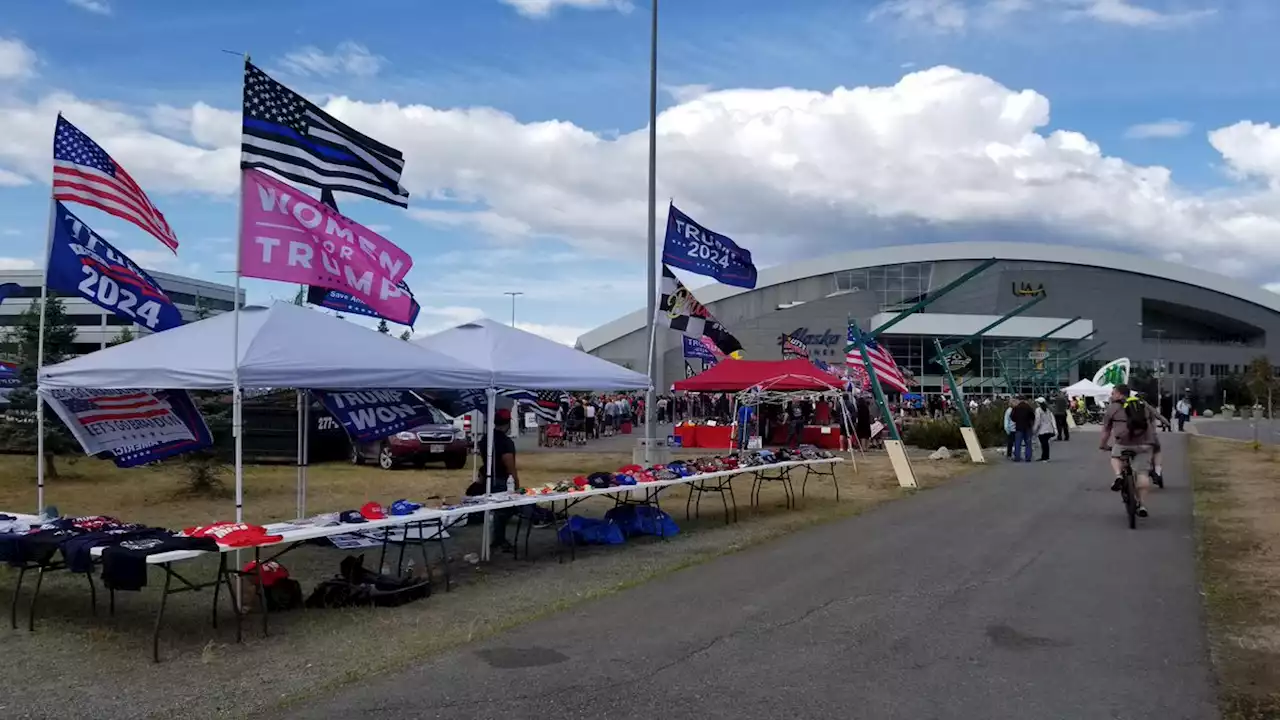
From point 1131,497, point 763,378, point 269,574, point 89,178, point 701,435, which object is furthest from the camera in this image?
point 701,435

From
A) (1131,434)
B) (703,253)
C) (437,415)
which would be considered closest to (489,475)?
(437,415)

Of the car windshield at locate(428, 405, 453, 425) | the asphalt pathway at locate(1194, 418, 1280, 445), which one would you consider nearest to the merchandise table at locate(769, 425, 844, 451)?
the asphalt pathway at locate(1194, 418, 1280, 445)

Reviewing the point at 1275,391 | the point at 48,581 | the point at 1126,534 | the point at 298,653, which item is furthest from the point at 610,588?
the point at 1275,391

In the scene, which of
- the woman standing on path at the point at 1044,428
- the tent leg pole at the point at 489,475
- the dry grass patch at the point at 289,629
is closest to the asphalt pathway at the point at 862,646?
the dry grass patch at the point at 289,629

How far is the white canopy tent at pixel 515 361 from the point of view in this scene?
10.8 metres

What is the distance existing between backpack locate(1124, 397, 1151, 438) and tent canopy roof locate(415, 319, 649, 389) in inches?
228

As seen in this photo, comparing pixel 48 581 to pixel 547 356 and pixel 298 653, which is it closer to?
pixel 298 653

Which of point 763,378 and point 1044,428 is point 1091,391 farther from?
point 763,378

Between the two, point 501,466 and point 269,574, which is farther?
point 501,466

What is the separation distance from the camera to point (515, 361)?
11.3 meters

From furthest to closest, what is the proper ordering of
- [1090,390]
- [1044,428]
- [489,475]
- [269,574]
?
[1090,390], [1044,428], [489,475], [269,574]

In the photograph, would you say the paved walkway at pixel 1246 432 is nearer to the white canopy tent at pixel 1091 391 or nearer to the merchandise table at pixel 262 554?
the white canopy tent at pixel 1091 391

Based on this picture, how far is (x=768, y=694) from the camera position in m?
5.65

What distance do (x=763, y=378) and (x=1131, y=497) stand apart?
15.2 meters
